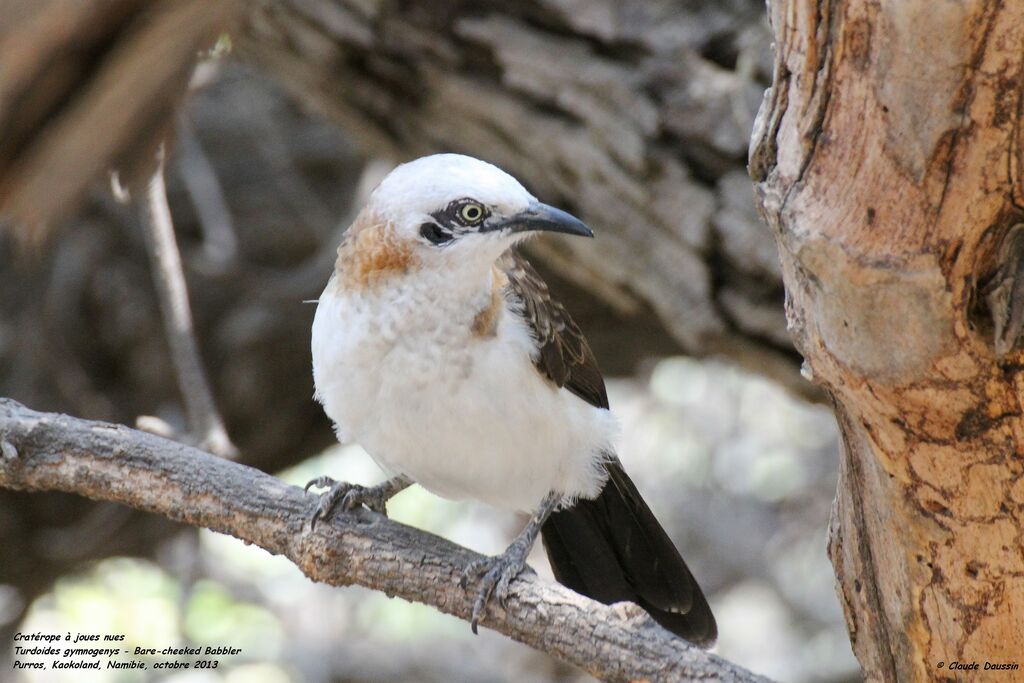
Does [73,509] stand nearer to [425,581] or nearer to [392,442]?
[392,442]

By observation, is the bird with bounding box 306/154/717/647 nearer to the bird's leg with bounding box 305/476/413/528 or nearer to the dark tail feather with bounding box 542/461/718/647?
the bird's leg with bounding box 305/476/413/528

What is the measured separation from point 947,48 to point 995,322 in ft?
1.51

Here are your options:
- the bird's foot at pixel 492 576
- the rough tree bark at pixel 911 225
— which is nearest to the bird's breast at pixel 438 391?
the bird's foot at pixel 492 576

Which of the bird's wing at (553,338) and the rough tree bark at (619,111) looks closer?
the bird's wing at (553,338)

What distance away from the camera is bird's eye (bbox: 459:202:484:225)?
10.9 ft

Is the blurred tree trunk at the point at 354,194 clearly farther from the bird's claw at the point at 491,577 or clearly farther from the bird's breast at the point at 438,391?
the bird's claw at the point at 491,577

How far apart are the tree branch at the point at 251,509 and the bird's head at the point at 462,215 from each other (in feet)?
2.68

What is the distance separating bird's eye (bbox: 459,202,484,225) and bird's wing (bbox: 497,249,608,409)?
35cm

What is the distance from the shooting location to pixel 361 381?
11.2 feet

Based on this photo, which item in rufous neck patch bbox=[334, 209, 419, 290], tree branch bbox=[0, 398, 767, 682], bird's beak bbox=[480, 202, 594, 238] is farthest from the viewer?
rufous neck patch bbox=[334, 209, 419, 290]

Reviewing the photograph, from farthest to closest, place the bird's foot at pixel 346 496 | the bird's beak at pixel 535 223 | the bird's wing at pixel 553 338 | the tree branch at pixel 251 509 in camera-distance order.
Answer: the bird's wing at pixel 553 338, the bird's beak at pixel 535 223, the bird's foot at pixel 346 496, the tree branch at pixel 251 509

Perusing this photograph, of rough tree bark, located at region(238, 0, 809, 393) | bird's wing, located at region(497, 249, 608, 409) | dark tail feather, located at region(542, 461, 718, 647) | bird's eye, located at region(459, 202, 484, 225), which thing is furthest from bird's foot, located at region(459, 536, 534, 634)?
rough tree bark, located at region(238, 0, 809, 393)

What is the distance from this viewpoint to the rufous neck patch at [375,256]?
134 inches

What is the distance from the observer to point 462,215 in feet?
10.9
